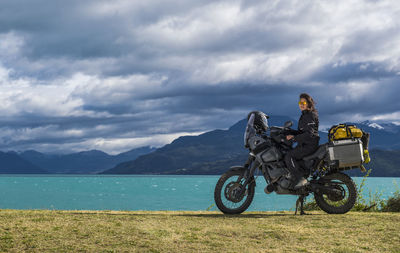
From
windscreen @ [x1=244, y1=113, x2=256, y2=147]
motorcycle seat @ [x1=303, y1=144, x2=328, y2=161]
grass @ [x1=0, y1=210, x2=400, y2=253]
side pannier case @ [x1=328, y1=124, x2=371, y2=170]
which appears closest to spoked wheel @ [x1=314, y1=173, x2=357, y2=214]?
side pannier case @ [x1=328, y1=124, x2=371, y2=170]

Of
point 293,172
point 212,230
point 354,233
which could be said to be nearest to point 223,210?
point 293,172

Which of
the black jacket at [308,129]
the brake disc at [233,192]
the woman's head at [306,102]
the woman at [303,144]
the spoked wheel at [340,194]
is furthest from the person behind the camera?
the brake disc at [233,192]

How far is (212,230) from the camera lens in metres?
8.54

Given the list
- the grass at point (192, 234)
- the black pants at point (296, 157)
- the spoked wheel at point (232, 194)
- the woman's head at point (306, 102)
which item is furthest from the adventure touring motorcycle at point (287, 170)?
the grass at point (192, 234)

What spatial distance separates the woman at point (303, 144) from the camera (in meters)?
10.6

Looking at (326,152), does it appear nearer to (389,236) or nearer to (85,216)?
(389,236)

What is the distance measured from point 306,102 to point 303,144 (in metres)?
0.99

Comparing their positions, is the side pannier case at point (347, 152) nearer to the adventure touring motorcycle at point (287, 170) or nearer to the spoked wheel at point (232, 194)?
the adventure touring motorcycle at point (287, 170)

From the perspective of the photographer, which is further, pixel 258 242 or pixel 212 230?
pixel 212 230

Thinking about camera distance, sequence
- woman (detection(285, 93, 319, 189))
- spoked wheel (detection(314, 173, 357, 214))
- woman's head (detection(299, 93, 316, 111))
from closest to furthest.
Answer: woman (detection(285, 93, 319, 189)), woman's head (detection(299, 93, 316, 111)), spoked wheel (detection(314, 173, 357, 214))

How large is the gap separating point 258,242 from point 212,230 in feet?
3.68

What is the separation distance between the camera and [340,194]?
36.0 ft

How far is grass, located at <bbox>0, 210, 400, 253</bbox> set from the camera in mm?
7301

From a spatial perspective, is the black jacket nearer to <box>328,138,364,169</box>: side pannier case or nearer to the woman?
the woman
